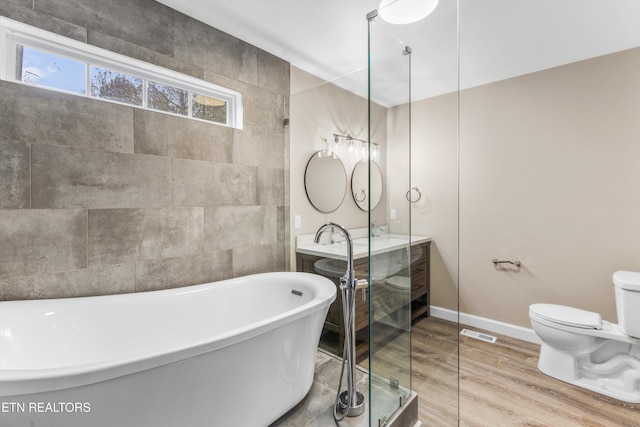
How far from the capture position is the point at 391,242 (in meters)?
1.42

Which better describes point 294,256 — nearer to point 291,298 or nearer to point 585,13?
point 291,298

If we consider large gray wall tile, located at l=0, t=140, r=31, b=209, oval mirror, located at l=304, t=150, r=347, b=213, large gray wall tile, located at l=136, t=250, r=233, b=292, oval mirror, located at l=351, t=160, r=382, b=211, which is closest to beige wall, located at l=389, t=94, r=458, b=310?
oval mirror, located at l=351, t=160, r=382, b=211

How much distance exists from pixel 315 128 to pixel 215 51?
988mm

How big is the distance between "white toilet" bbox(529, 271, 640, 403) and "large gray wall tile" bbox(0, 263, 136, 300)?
2.90 m

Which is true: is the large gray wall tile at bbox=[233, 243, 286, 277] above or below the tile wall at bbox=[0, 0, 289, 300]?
below

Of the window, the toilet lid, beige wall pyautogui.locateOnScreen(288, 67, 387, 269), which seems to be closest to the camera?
the window

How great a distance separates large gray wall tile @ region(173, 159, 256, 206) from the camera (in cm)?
190

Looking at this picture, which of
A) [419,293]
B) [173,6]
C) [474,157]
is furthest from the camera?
[474,157]

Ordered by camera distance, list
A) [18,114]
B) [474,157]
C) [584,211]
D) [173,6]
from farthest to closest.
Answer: [474,157] < [584,211] < [173,6] < [18,114]

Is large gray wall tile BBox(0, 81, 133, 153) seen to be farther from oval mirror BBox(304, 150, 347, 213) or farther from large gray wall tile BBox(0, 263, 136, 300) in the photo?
oval mirror BBox(304, 150, 347, 213)

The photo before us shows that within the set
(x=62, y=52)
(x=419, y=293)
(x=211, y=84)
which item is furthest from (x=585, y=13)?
(x=62, y=52)

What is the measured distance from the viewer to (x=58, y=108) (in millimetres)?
1479

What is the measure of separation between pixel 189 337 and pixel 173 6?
2.11 meters

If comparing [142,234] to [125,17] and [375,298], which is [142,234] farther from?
[375,298]
